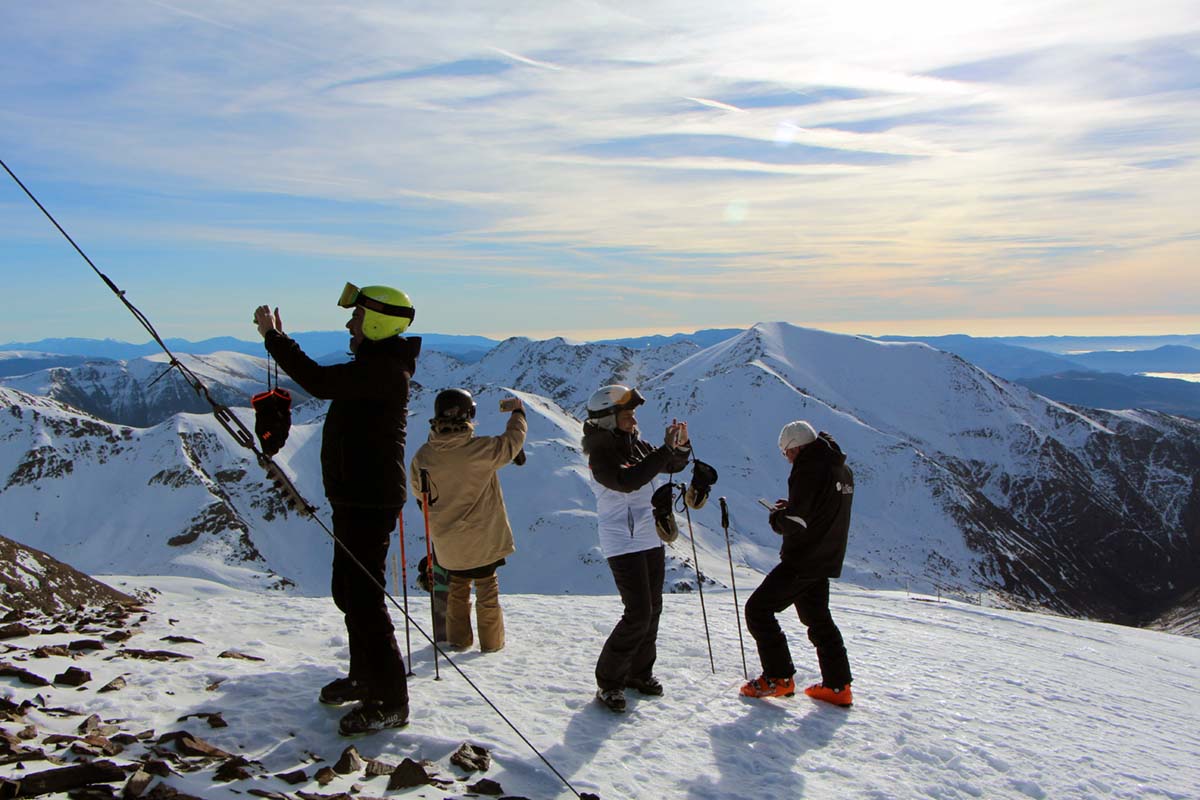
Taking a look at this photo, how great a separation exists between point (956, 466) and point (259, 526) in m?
110

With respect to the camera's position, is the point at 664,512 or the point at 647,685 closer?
the point at 664,512

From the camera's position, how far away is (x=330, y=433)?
5844 millimetres

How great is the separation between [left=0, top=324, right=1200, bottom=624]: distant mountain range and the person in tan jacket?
81.9 ft

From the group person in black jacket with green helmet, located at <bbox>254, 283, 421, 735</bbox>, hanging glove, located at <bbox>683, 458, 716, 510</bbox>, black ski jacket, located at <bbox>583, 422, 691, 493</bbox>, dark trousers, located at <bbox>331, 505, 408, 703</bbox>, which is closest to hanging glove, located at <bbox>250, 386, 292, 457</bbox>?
person in black jacket with green helmet, located at <bbox>254, 283, 421, 735</bbox>

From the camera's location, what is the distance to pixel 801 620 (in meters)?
7.61

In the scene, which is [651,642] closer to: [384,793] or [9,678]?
[384,793]

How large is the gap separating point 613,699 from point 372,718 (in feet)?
7.25

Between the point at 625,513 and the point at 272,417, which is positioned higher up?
the point at 272,417

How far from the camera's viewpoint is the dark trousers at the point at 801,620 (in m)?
7.55

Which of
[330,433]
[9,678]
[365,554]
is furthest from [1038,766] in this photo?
[9,678]

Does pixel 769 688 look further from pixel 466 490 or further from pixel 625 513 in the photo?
pixel 466 490

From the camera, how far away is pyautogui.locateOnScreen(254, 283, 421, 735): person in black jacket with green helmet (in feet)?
19.0

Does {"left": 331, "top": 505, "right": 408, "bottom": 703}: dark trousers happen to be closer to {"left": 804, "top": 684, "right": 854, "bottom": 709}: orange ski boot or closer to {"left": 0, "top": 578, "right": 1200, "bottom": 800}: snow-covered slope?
{"left": 0, "top": 578, "right": 1200, "bottom": 800}: snow-covered slope

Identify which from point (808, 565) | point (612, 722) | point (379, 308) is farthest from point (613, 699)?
point (379, 308)
